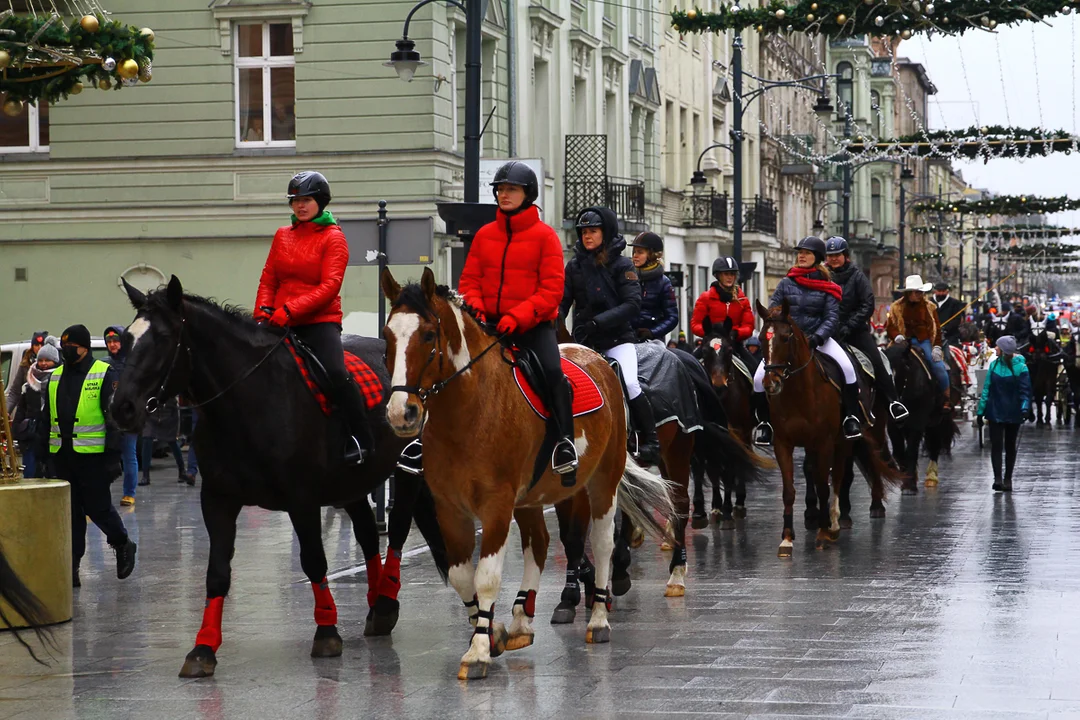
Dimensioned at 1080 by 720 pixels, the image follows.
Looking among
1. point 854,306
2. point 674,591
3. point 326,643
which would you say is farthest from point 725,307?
point 326,643

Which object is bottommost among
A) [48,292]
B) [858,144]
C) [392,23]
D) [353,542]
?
[353,542]

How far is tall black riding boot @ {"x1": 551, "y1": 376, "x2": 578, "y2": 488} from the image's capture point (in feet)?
31.0

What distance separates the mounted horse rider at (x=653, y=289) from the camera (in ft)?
43.4

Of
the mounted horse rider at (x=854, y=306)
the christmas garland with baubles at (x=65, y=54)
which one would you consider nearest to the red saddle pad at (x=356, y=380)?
the christmas garland with baubles at (x=65, y=54)

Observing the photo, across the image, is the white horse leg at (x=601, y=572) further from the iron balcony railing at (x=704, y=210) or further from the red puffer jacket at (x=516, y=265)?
Answer: the iron balcony railing at (x=704, y=210)

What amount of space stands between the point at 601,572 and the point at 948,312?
56.6 feet

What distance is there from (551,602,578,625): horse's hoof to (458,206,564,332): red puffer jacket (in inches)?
83.2

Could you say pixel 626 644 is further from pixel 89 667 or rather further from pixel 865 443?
pixel 865 443

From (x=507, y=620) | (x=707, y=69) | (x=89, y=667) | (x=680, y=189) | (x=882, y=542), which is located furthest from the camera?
(x=707, y=69)

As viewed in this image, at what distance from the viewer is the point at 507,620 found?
1107 cm

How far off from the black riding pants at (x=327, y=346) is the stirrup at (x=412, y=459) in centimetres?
55

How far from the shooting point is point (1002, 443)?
20766 mm

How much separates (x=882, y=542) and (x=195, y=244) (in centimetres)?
1849

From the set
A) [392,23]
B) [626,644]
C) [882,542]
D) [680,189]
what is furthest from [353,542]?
[680,189]
